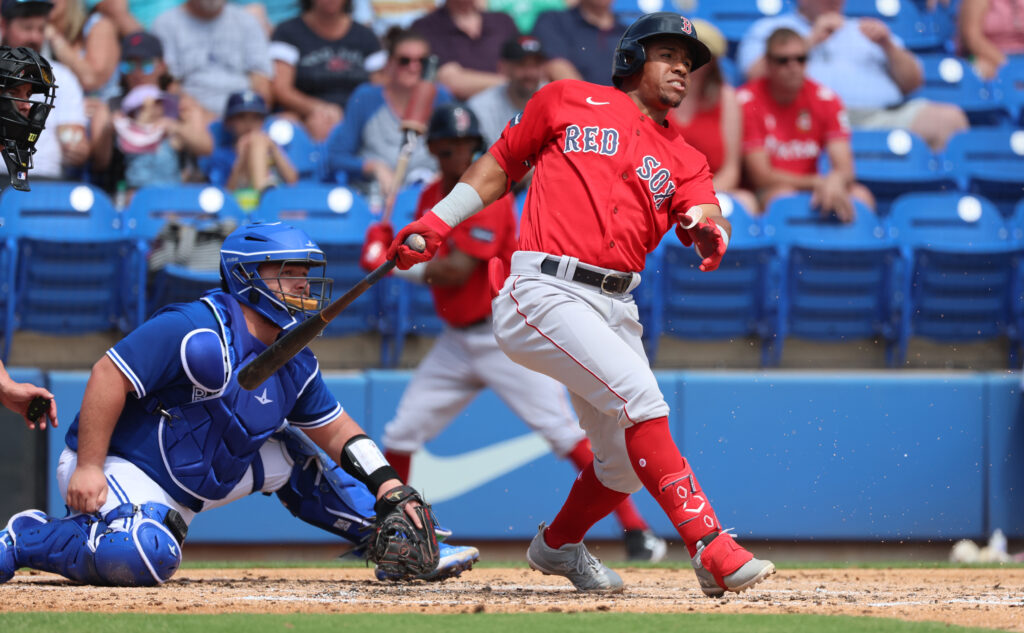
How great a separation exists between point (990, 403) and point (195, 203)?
14.0ft

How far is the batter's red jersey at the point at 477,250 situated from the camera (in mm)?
5625

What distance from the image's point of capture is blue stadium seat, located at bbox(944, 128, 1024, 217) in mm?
7875

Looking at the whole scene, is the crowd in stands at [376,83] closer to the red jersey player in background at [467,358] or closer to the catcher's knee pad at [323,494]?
the red jersey player in background at [467,358]

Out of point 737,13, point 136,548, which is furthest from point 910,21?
point 136,548

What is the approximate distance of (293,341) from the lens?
3791 millimetres

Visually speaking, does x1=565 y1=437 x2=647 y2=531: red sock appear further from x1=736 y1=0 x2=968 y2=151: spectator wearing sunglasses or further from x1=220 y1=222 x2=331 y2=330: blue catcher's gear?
x1=736 y1=0 x2=968 y2=151: spectator wearing sunglasses

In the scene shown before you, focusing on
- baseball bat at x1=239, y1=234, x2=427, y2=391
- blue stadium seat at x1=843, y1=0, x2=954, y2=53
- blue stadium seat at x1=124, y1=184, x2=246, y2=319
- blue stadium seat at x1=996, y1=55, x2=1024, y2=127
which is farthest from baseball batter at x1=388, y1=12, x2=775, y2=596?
blue stadium seat at x1=843, y1=0, x2=954, y2=53

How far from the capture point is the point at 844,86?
872cm

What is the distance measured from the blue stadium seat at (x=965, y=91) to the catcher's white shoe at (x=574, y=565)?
5.76 metres

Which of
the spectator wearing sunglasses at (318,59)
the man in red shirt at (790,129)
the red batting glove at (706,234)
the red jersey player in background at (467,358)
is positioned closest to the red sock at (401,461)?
the red jersey player in background at (467,358)

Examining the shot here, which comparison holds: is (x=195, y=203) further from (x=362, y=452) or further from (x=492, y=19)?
(x=362, y=452)

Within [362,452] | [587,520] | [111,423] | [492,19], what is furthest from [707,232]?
[492,19]

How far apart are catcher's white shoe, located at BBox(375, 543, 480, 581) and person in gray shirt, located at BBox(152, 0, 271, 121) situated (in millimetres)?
4585

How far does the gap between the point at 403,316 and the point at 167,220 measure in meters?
1.40
